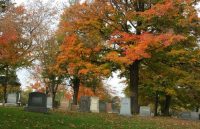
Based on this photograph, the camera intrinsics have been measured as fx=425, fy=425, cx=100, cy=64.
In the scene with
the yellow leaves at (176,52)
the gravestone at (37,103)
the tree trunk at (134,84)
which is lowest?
the gravestone at (37,103)

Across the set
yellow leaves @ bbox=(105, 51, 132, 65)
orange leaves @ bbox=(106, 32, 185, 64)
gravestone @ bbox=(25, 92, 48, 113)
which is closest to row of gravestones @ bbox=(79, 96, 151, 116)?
yellow leaves @ bbox=(105, 51, 132, 65)

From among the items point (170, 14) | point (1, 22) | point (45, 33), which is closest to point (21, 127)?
point (170, 14)

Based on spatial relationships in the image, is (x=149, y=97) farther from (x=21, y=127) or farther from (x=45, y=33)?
(x=21, y=127)

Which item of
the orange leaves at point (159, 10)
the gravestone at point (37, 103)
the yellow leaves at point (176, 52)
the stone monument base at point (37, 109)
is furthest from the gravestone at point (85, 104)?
the stone monument base at point (37, 109)

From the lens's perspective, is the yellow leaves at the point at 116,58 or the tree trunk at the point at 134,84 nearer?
the yellow leaves at the point at 116,58

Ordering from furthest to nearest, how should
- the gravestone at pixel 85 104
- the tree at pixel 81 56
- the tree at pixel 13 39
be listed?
1. the tree at pixel 13 39
2. the gravestone at pixel 85 104
3. the tree at pixel 81 56

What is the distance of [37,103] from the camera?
76.0 feet

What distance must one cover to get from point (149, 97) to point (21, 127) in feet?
144

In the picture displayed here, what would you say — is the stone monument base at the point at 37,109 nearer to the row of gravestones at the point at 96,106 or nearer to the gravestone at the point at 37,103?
the gravestone at the point at 37,103

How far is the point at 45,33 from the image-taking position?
42219 millimetres

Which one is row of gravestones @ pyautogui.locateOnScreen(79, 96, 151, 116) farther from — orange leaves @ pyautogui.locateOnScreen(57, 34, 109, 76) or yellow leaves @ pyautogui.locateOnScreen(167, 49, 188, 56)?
yellow leaves @ pyautogui.locateOnScreen(167, 49, 188, 56)

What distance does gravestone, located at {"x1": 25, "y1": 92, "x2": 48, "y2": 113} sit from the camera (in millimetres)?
22441

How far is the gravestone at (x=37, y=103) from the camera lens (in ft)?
73.6

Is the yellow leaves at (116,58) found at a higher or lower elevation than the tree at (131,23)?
lower
